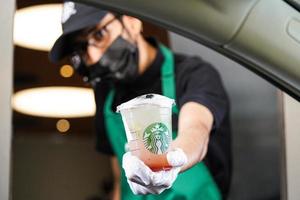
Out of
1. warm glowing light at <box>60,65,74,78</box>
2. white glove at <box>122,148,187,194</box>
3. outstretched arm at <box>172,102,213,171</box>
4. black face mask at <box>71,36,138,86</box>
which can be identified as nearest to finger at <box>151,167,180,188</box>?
white glove at <box>122,148,187,194</box>

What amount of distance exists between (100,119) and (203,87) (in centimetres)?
33

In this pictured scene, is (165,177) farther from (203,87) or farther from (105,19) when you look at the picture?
(105,19)

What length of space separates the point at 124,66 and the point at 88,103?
0.16 m

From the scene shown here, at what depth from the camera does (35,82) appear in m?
1.79

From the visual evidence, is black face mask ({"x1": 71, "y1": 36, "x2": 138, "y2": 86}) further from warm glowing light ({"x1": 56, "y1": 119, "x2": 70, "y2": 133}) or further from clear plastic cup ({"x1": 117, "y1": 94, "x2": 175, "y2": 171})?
clear plastic cup ({"x1": 117, "y1": 94, "x2": 175, "y2": 171})

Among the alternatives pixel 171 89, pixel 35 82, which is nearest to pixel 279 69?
pixel 171 89

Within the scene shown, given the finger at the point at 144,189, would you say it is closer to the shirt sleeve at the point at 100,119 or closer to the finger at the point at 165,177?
the finger at the point at 165,177

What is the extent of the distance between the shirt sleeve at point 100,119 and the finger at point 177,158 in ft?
1.04

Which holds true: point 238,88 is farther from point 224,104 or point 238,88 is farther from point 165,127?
point 165,127

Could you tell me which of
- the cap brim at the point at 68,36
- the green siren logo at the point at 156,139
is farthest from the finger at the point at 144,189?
the cap brim at the point at 68,36

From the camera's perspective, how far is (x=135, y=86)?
1.74 m

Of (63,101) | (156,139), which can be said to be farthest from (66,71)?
(156,139)

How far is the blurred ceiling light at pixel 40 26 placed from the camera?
1779 millimetres

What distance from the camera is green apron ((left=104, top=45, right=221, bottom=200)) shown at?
1634 mm
